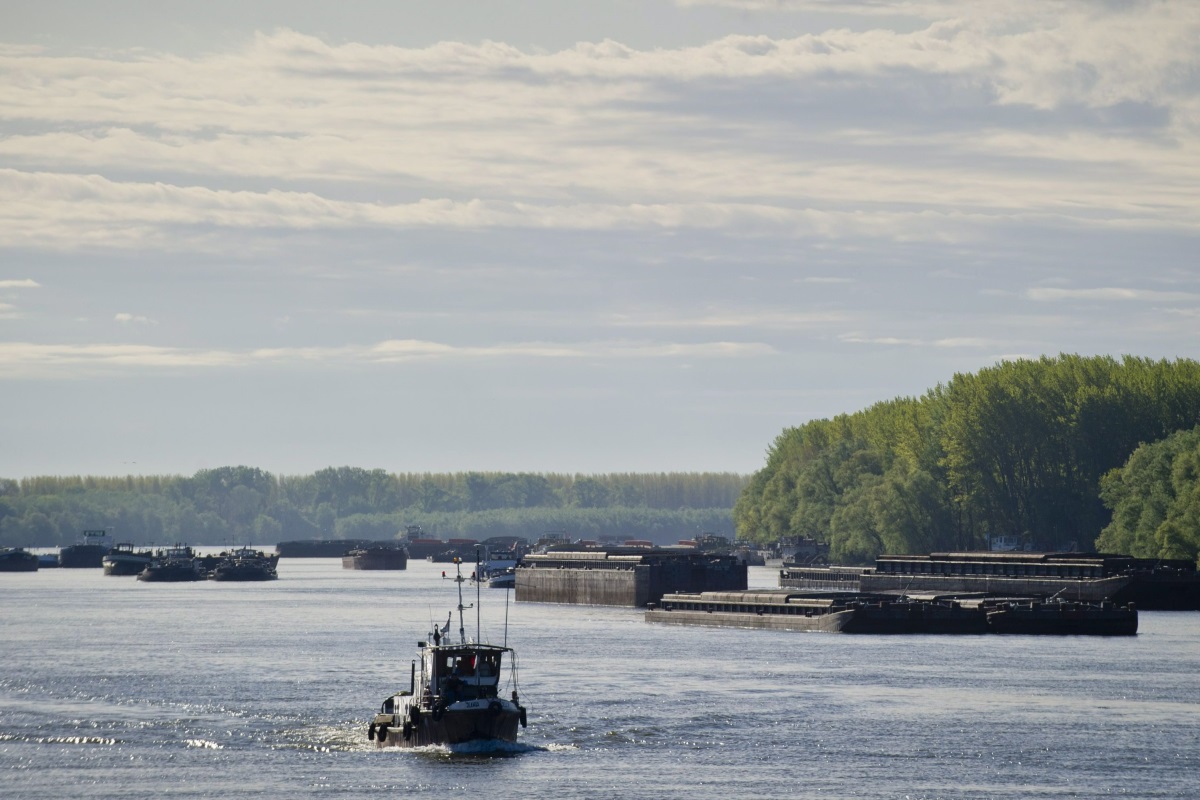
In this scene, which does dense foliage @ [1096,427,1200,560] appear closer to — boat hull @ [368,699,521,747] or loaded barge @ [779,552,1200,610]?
loaded barge @ [779,552,1200,610]

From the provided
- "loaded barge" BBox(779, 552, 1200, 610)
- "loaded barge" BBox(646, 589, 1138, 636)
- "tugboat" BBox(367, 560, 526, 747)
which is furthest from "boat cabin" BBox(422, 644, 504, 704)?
"loaded barge" BBox(779, 552, 1200, 610)

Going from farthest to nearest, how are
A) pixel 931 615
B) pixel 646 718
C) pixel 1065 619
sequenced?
1. pixel 931 615
2. pixel 1065 619
3. pixel 646 718

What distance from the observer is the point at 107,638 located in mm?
142000

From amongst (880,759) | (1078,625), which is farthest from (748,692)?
(1078,625)

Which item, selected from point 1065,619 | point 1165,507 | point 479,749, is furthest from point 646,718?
point 1165,507

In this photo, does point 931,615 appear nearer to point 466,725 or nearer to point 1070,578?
point 1070,578

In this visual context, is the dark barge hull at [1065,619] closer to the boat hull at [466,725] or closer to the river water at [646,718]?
the river water at [646,718]

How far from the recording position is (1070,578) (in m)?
177

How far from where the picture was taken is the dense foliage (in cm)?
18512

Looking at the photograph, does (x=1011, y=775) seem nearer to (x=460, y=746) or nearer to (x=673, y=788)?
(x=673, y=788)

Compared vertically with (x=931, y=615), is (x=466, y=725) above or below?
below

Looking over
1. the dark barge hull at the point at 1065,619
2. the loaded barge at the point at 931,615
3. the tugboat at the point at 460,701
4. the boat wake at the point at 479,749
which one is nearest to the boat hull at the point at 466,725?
the tugboat at the point at 460,701

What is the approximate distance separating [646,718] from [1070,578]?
97300 millimetres

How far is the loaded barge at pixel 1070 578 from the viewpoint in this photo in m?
170
